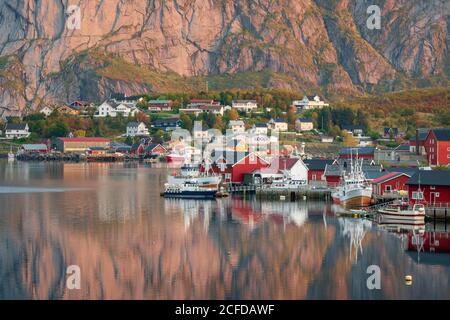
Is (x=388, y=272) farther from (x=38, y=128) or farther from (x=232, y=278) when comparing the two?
(x=38, y=128)

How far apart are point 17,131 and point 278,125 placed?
33.2 m

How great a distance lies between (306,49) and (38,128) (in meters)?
71.0

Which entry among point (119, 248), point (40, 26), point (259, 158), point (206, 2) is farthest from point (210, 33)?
point (119, 248)

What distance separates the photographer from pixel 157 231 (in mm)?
39844

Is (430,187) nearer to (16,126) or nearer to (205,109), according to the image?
(205,109)

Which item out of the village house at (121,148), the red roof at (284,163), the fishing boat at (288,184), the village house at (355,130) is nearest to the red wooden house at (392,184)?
the fishing boat at (288,184)

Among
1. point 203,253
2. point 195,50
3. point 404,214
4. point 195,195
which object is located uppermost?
point 195,50

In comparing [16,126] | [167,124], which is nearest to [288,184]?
[167,124]

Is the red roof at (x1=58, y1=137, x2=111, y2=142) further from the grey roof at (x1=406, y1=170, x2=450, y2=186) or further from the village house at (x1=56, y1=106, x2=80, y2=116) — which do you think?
the grey roof at (x1=406, y1=170, x2=450, y2=186)

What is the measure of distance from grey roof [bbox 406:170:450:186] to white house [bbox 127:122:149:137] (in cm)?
7487

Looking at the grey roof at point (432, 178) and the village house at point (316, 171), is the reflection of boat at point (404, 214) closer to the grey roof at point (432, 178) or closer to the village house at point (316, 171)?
the grey roof at point (432, 178)

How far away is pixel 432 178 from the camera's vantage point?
4159cm

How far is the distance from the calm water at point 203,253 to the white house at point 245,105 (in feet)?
234

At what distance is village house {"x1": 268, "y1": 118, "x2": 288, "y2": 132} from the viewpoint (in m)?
109
